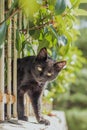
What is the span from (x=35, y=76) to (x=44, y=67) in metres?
0.07

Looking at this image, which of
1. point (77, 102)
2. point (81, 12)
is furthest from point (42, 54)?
point (77, 102)

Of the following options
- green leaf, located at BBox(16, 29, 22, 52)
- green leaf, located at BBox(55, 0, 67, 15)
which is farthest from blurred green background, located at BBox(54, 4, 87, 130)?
green leaf, located at BBox(55, 0, 67, 15)

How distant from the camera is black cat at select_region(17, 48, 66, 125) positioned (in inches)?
104

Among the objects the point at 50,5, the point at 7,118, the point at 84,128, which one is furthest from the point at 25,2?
the point at 84,128

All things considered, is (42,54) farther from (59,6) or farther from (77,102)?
(77,102)

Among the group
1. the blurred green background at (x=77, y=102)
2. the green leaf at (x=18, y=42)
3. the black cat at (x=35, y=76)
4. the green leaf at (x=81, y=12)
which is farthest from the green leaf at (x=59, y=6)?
the blurred green background at (x=77, y=102)

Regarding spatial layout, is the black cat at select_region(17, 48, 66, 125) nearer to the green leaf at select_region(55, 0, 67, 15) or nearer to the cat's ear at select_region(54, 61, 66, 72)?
the cat's ear at select_region(54, 61, 66, 72)

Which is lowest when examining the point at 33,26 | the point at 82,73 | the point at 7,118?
the point at 7,118

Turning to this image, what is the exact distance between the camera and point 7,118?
245 centimetres

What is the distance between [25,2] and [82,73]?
26.3 ft

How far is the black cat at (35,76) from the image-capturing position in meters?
2.65

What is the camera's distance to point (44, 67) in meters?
2.70

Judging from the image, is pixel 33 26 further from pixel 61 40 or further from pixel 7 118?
pixel 7 118

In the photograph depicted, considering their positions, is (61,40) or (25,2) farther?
(61,40)
